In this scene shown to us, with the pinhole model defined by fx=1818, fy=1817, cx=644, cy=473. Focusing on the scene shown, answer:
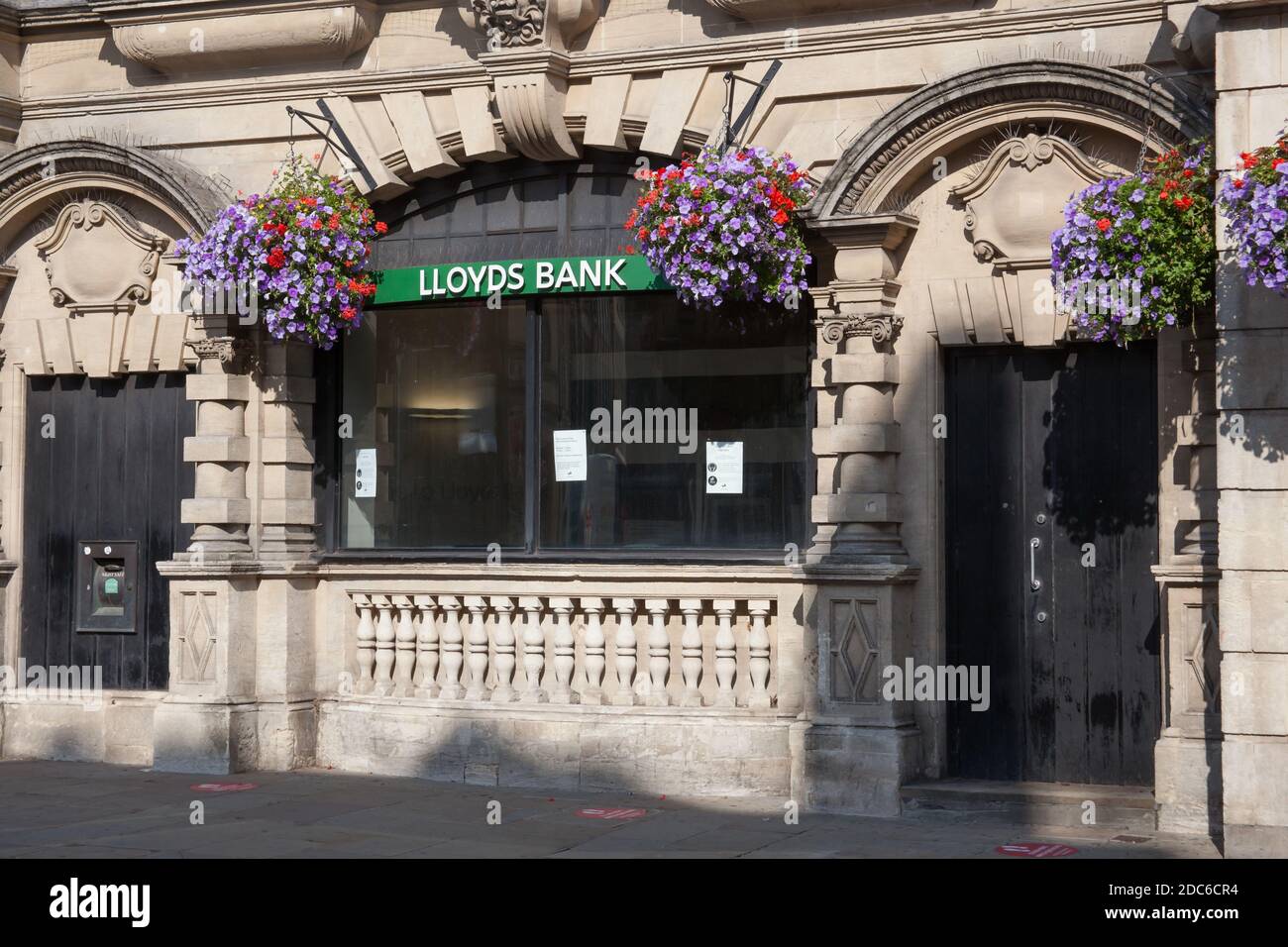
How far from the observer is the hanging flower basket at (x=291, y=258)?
12.2m

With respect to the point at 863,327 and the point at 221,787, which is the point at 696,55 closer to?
the point at 863,327

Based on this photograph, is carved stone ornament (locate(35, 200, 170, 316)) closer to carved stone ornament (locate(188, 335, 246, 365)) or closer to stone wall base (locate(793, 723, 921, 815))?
carved stone ornament (locate(188, 335, 246, 365))

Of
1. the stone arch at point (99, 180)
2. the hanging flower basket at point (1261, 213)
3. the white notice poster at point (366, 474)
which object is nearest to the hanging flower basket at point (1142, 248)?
the hanging flower basket at point (1261, 213)

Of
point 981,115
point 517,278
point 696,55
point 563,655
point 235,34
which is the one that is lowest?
point 563,655

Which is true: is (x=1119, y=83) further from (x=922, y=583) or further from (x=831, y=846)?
(x=831, y=846)

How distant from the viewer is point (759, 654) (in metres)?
11.8

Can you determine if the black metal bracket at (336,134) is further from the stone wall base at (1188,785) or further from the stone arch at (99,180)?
the stone wall base at (1188,785)

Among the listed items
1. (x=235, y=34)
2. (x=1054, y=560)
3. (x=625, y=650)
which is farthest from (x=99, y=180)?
(x=1054, y=560)

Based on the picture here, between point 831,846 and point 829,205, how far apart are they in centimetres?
397

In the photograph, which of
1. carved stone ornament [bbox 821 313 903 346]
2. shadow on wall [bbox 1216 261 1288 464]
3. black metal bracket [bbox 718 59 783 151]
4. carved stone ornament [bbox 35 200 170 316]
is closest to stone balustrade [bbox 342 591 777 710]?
carved stone ornament [bbox 821 313 903 346]

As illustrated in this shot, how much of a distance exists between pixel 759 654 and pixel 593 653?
116 centimetres

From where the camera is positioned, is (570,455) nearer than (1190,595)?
No

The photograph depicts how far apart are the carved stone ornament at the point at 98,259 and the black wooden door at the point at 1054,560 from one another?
19.9ft

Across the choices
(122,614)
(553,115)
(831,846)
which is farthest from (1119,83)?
(122,614)
